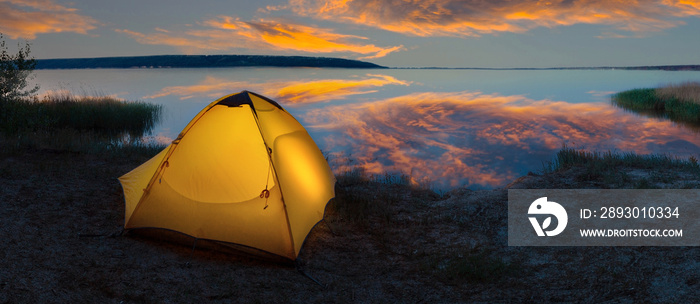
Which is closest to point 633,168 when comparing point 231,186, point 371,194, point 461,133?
point 371,194

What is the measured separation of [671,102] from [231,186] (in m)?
37.6

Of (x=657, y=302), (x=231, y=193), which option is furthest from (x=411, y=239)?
(x=657, y=302)

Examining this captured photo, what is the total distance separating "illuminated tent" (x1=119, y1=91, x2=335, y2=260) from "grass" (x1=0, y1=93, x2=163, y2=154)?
22.0 ft

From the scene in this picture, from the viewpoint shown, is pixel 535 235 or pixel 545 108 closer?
pixel 535 235

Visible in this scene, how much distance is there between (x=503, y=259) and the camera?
7.37 metres

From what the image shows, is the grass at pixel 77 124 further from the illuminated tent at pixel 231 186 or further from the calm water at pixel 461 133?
the illuminated tent at pixel 231 186

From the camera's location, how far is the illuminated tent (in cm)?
696

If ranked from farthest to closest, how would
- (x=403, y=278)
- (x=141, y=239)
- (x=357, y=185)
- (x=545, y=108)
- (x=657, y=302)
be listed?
(x=545, y=108) → (x=357, y=185) → (x=141, y=239) → (x=403, y=278) → (x=657, y=302)

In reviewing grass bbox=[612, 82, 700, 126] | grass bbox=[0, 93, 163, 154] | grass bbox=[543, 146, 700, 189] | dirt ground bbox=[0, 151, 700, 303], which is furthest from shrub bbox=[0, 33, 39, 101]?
grass bbox=[612, 82, 700, 126]

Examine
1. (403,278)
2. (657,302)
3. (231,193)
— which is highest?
(231,193)

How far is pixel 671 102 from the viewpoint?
33844mm

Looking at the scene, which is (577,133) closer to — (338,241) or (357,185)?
(357,185)

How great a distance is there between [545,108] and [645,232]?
33.6 metres

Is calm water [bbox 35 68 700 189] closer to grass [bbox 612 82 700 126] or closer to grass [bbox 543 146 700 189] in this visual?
grass [bbox 612 82 700 126]
